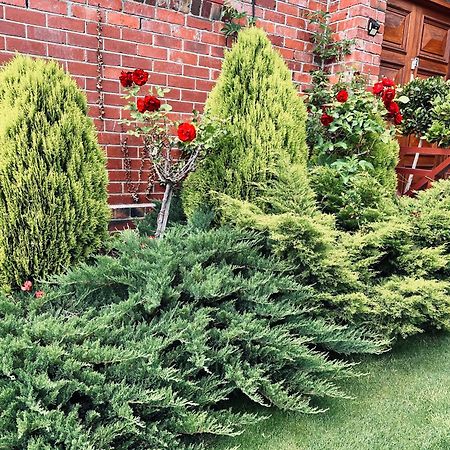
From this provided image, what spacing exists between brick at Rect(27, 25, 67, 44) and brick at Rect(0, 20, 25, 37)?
39 millimetres

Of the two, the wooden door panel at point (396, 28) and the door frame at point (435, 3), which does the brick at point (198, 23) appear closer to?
the wooden door panel at point (396, 28)

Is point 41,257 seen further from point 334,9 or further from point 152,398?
point 334,9

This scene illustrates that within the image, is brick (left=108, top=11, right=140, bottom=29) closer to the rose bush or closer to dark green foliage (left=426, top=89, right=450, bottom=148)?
the rose bush

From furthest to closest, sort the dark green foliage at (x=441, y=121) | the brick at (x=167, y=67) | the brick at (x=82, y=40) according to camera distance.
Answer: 1. the dark green foliage at (x=441, y=121)
2. the brick at (x=167, y=67)
3. the brick at (x=82, y=40)

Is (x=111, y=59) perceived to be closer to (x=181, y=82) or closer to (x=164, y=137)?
(x=181, y=82)

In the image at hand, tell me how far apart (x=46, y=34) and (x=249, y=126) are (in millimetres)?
1413

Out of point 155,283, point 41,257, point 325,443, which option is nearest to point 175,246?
point 155,283

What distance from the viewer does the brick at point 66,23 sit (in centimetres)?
261

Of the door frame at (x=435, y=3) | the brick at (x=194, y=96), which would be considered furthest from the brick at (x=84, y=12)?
the door frame at (x=435, y=3)

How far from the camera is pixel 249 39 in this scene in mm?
2568

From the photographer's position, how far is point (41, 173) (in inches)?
80.2

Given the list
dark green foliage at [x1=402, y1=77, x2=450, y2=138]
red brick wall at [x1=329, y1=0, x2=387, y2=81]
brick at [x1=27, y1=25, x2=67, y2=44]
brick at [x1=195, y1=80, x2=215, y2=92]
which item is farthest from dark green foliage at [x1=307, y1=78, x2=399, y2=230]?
brick at [x1=27, y1=25, x2=67, y2=44]

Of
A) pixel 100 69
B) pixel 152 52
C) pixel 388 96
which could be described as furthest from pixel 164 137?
pixel 388 96

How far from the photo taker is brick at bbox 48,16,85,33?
8.57 feet
